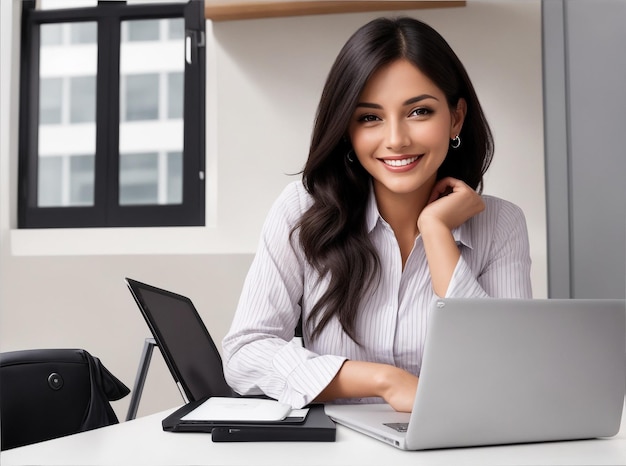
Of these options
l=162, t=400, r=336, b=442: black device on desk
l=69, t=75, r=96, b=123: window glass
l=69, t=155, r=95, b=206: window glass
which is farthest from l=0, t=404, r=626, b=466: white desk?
l=69, t=75, r=96, b=123: window glass

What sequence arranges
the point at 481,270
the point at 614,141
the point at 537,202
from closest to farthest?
the point at 481,270, the point at 614,141, the point at 537,202

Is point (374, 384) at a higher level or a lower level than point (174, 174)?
lower

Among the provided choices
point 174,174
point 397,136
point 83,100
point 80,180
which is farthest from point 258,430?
point 83,100

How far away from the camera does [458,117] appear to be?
147 cm

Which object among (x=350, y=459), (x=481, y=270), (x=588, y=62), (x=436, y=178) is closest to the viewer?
(x=350, y=459)

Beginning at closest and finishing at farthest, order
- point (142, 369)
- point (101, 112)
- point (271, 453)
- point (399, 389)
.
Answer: point (271, 453), point (399, 389), point (142, 369), point (101, 112)

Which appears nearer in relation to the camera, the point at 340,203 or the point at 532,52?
the point at 340,203

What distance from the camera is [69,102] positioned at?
3016mm

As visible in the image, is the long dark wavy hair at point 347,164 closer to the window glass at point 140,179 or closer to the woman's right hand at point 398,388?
the woman's right hand at point 398,388

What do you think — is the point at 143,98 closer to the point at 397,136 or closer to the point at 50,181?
the point at 50,181

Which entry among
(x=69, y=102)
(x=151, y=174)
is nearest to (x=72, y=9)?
(x=69, y=102)

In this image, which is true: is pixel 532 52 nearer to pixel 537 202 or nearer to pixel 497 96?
pixel 497 96

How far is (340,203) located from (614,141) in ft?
3.21

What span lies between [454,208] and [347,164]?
0.82 ft
